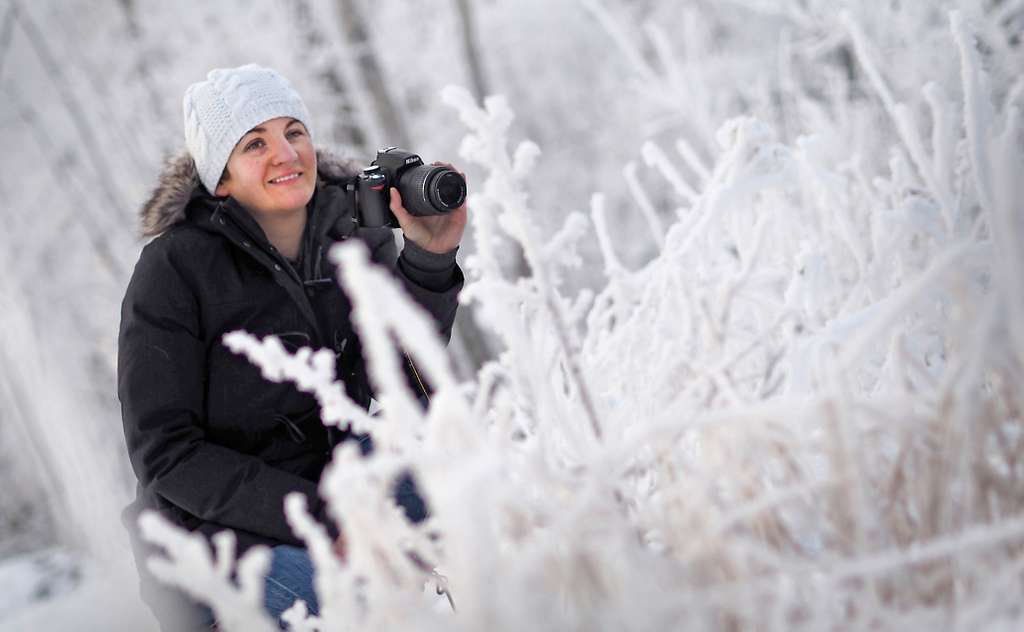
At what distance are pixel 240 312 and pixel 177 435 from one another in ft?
0.98

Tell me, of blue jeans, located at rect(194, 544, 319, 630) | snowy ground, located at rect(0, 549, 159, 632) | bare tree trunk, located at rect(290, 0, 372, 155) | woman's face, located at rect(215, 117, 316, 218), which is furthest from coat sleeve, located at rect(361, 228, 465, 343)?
bare tree trunk, located at rect(290, 0, 372, 155)

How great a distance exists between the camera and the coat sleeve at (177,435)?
5.40 ft

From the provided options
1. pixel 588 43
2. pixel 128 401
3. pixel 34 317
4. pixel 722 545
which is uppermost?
pixel 588 43

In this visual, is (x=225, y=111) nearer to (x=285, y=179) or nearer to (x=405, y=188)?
(x=285, y=179)

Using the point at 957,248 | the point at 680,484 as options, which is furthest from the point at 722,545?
the point at 957,248

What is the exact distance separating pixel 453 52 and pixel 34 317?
16.7 feet

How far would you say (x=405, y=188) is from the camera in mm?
1819

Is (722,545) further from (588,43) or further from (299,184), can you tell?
(588,43)

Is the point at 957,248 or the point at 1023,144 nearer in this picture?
the point at 957,248

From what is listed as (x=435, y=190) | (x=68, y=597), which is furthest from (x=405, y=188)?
(x=68, y=597)

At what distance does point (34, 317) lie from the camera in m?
8.34

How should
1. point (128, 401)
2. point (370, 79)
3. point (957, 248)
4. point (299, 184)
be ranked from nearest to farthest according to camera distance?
point (957, 248), point (128, 401), point (299, 184), point (370, 79)

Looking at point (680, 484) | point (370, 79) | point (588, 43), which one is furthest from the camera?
point (588, 43)

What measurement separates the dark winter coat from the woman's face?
55mm
